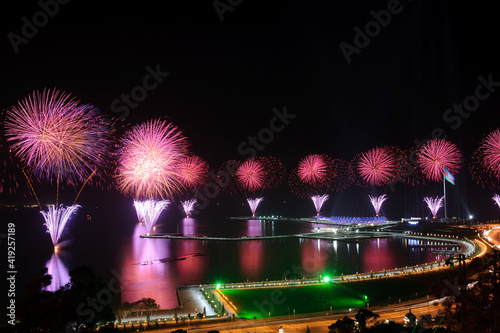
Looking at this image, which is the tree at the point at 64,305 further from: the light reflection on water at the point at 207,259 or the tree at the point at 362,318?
the light reflection on water at the point at 207,259

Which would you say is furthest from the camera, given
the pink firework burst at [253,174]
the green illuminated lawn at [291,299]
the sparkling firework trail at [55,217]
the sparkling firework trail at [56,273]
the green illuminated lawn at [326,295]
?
the pink firework burst at [253,174]

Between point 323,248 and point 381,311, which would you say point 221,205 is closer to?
point 323,248

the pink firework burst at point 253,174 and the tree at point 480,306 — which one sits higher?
the pink firework burst at point 253,174

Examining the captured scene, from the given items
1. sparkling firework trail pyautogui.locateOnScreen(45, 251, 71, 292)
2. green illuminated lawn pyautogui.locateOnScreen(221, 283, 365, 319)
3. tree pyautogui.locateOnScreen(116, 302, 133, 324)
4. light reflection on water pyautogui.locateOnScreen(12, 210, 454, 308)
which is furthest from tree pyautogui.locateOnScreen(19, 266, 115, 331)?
sparkling firework trail pyautogui.locateOnScreen(45, 251, 71, 292)

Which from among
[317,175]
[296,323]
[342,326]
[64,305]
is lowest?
[296,323]

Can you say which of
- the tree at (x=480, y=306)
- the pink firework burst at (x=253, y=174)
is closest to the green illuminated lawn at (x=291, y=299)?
the tree at (x=480, y=306)

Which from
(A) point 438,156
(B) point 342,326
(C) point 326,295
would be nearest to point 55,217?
(C) point 326,295

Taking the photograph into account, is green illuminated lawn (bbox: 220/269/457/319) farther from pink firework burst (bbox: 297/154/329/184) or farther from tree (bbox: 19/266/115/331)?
pink firework burst (bbox: 297/154/329/184)

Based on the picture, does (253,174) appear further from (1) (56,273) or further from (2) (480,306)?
(2) (480,306)

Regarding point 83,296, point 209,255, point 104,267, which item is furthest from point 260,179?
point 83,296
